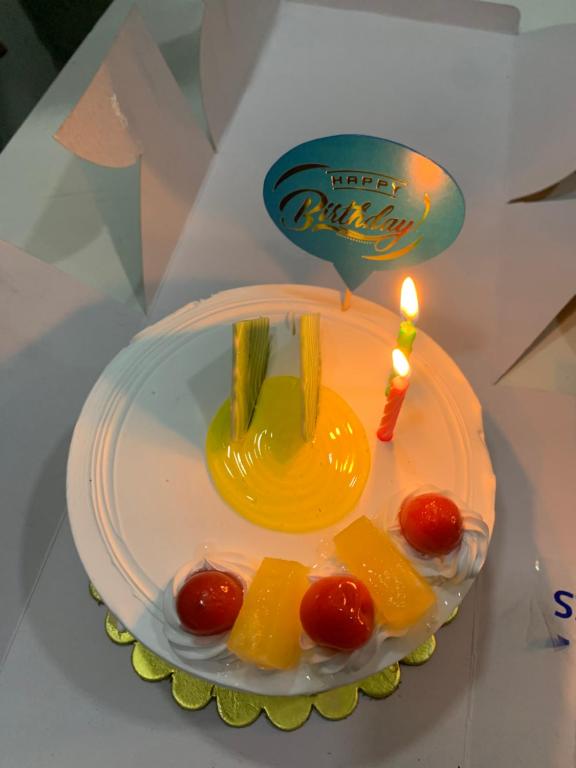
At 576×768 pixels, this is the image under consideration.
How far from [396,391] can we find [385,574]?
0.95ft

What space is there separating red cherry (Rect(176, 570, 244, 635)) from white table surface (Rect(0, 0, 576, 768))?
31 centimetres

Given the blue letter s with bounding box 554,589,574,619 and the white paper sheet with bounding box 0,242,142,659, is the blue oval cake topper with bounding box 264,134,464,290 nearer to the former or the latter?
the white paper sheet with bounding box 0,242,142,659

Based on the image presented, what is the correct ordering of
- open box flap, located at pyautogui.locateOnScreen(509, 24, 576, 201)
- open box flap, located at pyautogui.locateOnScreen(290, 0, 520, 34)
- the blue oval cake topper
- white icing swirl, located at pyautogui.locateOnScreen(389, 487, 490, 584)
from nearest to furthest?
1. white icing swirl, located at pyautogui.locateOnScreen(389, 487, 490, 584)
2. the blue oval cake topper
3. open box flap, located at pyautogui.locateOnScreen(509, 24, 576, 201)
4. open box flap, located at pyautogui.locateOnScreen(290, 0, 520, 34)

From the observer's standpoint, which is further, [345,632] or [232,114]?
[232,114]

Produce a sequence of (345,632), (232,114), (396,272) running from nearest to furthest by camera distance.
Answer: (345,632)
(396,272)
(232,114)

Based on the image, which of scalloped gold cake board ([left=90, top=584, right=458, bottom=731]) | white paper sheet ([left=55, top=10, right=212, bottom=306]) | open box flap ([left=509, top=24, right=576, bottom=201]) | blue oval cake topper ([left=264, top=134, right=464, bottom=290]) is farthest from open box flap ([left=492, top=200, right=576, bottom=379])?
white paper sheet ([left=55, top=10, right=212, bottom=306])

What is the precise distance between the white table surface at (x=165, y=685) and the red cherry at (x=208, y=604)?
1.00 ft

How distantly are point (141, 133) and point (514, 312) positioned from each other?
0.93m

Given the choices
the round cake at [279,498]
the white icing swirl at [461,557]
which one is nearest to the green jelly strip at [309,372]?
the round cake at [279,498]

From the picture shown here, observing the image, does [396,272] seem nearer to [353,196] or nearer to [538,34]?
A: [353,196]

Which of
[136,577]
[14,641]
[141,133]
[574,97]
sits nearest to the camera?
[136,577]

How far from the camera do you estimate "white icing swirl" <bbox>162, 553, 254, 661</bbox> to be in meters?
1.00

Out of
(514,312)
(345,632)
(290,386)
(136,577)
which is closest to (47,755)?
(136,577)

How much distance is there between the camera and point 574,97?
66.8 inches
